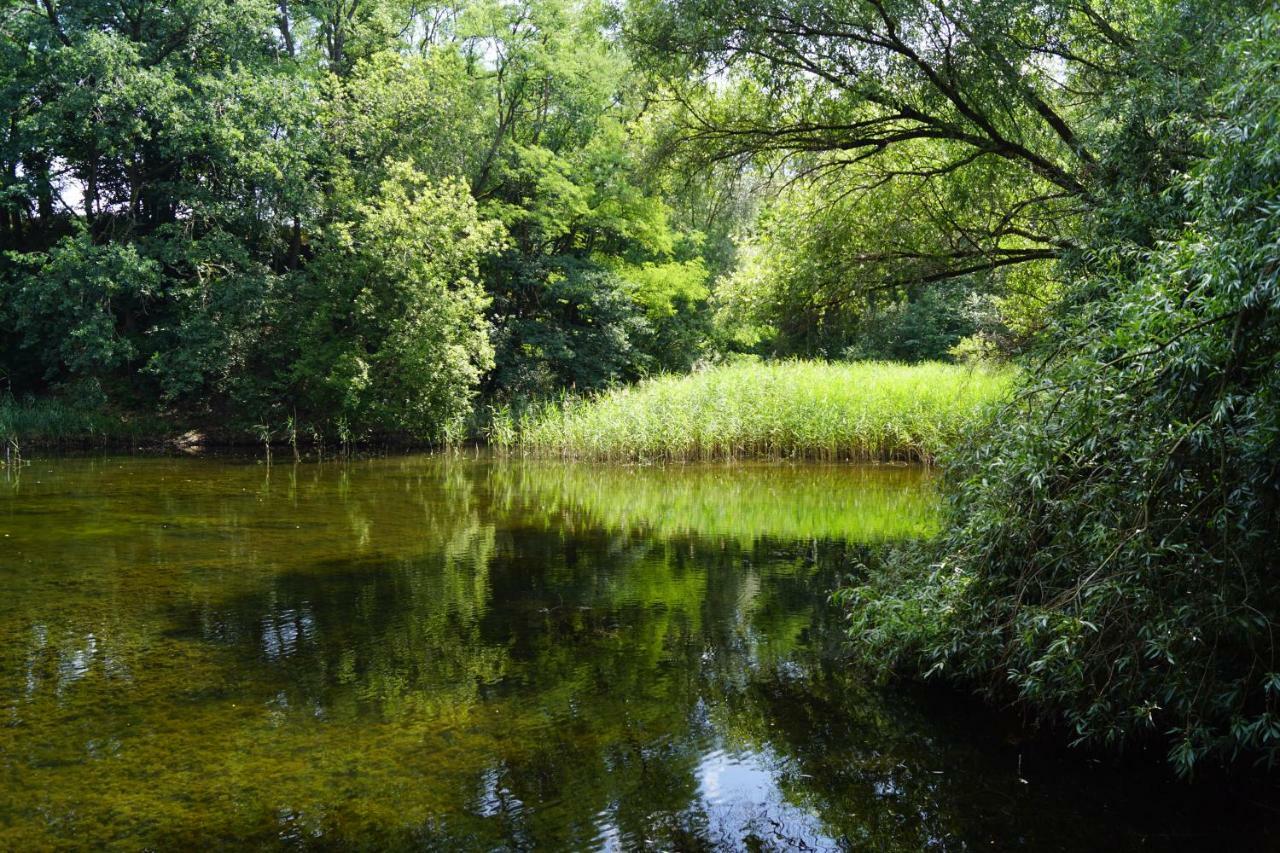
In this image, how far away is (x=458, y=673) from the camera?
5.29 meters

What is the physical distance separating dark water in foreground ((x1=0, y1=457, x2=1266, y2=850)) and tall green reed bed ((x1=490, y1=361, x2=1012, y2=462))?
6.47 m

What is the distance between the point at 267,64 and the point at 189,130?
11.6 ft

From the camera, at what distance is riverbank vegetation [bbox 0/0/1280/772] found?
3834 mm

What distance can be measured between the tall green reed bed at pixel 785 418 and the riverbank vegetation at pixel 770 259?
8cm

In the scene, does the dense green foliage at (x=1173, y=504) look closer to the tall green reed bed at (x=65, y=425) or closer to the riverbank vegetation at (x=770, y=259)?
the riverbank vegetation at (x=770, y=259)

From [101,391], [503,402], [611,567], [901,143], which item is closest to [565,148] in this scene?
[503,402]

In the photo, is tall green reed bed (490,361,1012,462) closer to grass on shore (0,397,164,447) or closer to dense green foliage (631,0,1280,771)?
dense green foliage (631,0,1280,771)

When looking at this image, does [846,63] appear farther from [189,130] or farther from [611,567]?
[189,130]

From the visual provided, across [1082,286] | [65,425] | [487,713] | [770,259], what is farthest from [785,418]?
[65,425]

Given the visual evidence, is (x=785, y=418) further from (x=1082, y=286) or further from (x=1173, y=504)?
(x=1173, y=504)

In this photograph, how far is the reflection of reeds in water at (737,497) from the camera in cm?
1024

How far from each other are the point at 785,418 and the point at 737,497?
3.95m

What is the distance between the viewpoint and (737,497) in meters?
12.8

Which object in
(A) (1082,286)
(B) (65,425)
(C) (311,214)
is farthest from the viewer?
(C) (311,214)
